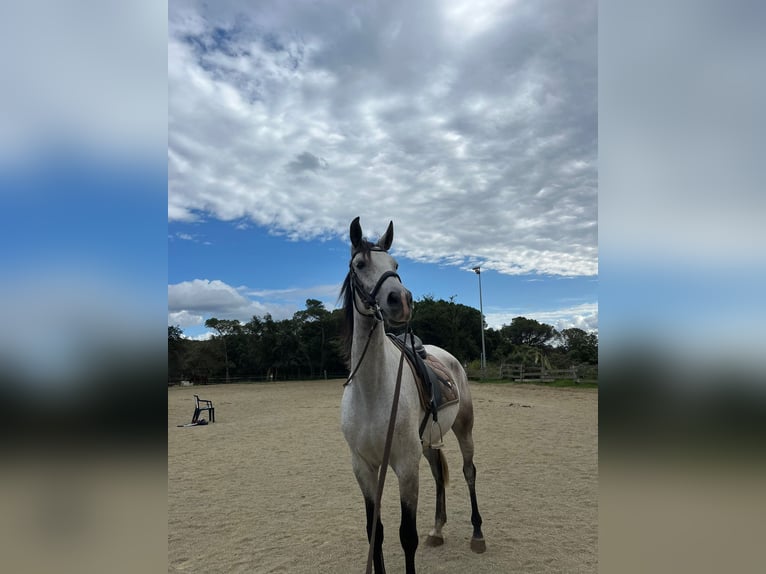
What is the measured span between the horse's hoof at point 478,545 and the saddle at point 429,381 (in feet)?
4.40

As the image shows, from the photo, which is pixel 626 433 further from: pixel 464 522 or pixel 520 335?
pixel 520 335

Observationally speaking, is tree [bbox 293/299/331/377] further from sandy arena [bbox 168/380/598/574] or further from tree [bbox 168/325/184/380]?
sandy arena [bbox 168/380/598/574]

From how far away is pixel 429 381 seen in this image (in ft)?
11.2

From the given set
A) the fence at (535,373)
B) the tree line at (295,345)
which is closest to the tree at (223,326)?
the tree line at (295,345)

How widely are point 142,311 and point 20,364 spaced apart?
0.72ft

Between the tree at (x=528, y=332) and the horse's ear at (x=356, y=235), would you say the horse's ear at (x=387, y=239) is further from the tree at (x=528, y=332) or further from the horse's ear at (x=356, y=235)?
the tree at (x=528, y=332)

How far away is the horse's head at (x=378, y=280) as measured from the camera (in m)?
2.43

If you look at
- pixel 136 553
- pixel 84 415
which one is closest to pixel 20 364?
pixel 84 415

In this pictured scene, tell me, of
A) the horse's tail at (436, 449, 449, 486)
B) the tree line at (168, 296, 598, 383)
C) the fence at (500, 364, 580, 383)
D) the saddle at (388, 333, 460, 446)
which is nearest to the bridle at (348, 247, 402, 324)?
the saddle at (388, 333, 460, 446)

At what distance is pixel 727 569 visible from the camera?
2.77 feet

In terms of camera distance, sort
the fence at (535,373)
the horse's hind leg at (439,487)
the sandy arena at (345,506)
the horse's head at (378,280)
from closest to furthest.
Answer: the horse's head at (378,280), the sandy arena at (345,506), the horse's hind leg at (439,487), the fence at (535,373)

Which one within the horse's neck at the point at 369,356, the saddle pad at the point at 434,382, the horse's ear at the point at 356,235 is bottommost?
the saddle pad at the point at 434,382

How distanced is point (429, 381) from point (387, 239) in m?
1.25

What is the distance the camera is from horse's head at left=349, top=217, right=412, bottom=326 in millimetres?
2432
